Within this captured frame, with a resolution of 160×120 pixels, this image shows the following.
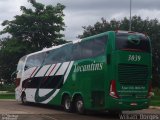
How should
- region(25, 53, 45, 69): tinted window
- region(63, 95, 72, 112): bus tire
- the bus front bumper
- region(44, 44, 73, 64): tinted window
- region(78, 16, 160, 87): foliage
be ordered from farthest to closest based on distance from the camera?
1. region(78, 16, 160, 87): foliage
2. region(25, 53, 45, 69): tinted window
3. region(44, 44, 73, 64): tinted window
4. region(63, 95, 72, 112): bus tire
5. the bus front bumper

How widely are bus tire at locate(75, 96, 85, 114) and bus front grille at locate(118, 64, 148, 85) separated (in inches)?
114

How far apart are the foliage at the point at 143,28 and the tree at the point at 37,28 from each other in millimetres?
4173

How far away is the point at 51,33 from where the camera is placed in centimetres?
4747

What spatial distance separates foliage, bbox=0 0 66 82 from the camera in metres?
46.8

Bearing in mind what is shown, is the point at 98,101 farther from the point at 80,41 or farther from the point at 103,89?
the point at 80,41

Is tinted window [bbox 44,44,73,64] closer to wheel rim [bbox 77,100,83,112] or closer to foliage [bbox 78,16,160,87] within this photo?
wheel rim [bbox 77,100,83,112]

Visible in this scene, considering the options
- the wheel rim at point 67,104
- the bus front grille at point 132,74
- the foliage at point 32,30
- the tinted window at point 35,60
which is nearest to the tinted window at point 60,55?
the tinted window at point 35,60

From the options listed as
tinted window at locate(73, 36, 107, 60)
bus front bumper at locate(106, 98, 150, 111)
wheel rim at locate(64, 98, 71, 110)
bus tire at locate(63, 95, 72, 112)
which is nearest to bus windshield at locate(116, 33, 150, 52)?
tinted window at locate(73, 36, 107, 60)

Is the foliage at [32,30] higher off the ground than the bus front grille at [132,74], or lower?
higher

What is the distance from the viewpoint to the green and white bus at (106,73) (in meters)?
19.1

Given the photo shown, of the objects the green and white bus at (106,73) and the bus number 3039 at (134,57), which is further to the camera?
the bus number 3039 at (134,57)

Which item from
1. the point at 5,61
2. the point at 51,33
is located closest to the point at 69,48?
the point at 51,33

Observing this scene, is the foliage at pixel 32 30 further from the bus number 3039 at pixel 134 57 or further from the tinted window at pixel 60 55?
the bus number 3039 at pixel 134 57

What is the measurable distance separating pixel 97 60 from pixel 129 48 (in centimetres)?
154
